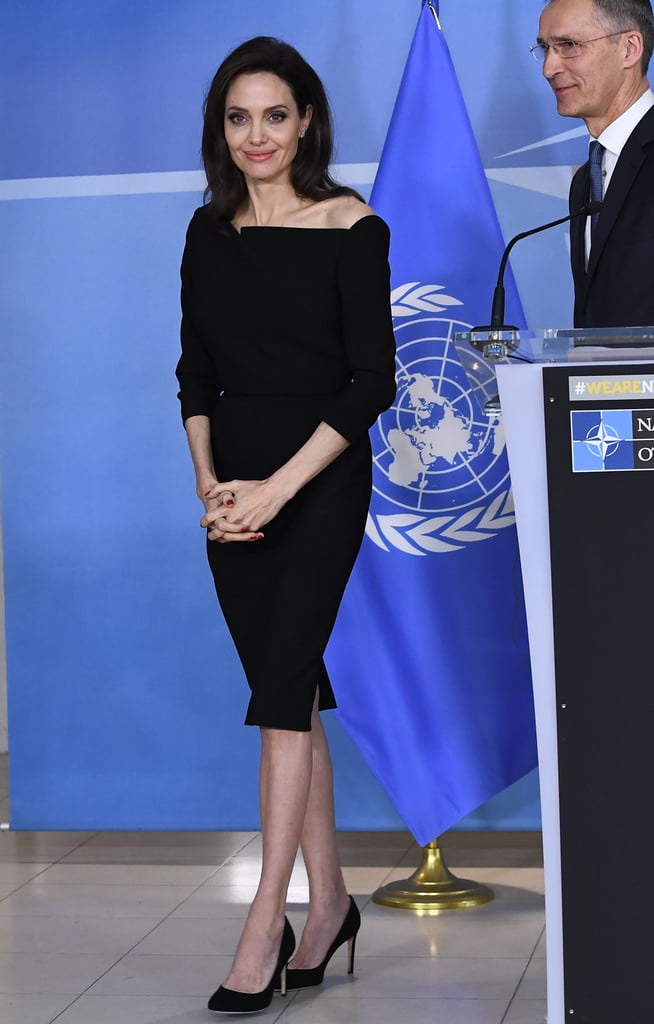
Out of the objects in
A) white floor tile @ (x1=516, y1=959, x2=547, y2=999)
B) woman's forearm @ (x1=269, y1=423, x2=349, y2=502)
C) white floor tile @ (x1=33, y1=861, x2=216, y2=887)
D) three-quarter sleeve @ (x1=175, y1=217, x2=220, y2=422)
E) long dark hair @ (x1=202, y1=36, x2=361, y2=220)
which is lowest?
white floor tile @ (x1=516, y1=959, x2=547, y2=999)

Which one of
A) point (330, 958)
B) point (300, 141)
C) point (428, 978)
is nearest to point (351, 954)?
point (330, 958)

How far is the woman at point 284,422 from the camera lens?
2.49 meters

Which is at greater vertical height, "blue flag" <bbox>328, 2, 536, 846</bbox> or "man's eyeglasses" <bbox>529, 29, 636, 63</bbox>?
"man's eyeglasses" <bbox>529, 29, 636, 63</bbox>

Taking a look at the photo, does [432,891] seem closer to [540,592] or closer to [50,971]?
[50,971]

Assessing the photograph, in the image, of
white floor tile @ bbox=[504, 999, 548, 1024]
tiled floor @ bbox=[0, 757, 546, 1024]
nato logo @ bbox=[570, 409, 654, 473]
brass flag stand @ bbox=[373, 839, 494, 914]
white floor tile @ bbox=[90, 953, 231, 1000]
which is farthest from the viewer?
brass flag stand @ bbox=[373, 839, 494, 914]

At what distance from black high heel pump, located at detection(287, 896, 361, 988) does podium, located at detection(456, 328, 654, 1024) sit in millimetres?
677

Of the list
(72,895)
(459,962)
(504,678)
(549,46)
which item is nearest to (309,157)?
(549,46)

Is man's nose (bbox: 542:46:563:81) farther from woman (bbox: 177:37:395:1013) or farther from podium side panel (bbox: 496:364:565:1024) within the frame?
podium side panel (bbox: 496:364:565:1024)

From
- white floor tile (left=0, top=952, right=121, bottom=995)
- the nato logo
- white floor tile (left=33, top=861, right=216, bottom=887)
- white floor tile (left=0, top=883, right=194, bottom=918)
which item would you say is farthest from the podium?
white floor tile (left=33, top=861, right=216, bottom=887)

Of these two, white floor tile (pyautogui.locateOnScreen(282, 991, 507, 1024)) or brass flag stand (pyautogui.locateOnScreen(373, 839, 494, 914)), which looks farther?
brass flag stand (pyautogui.locateOnScreen(373, 839, 494, 914))

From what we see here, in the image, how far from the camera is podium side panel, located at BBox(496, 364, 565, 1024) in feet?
6.64

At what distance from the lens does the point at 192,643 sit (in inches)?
150

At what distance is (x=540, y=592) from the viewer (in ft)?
6.69

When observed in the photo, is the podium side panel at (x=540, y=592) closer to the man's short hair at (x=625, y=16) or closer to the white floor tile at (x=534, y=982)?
the white floor tile at (x=534, y=982)
